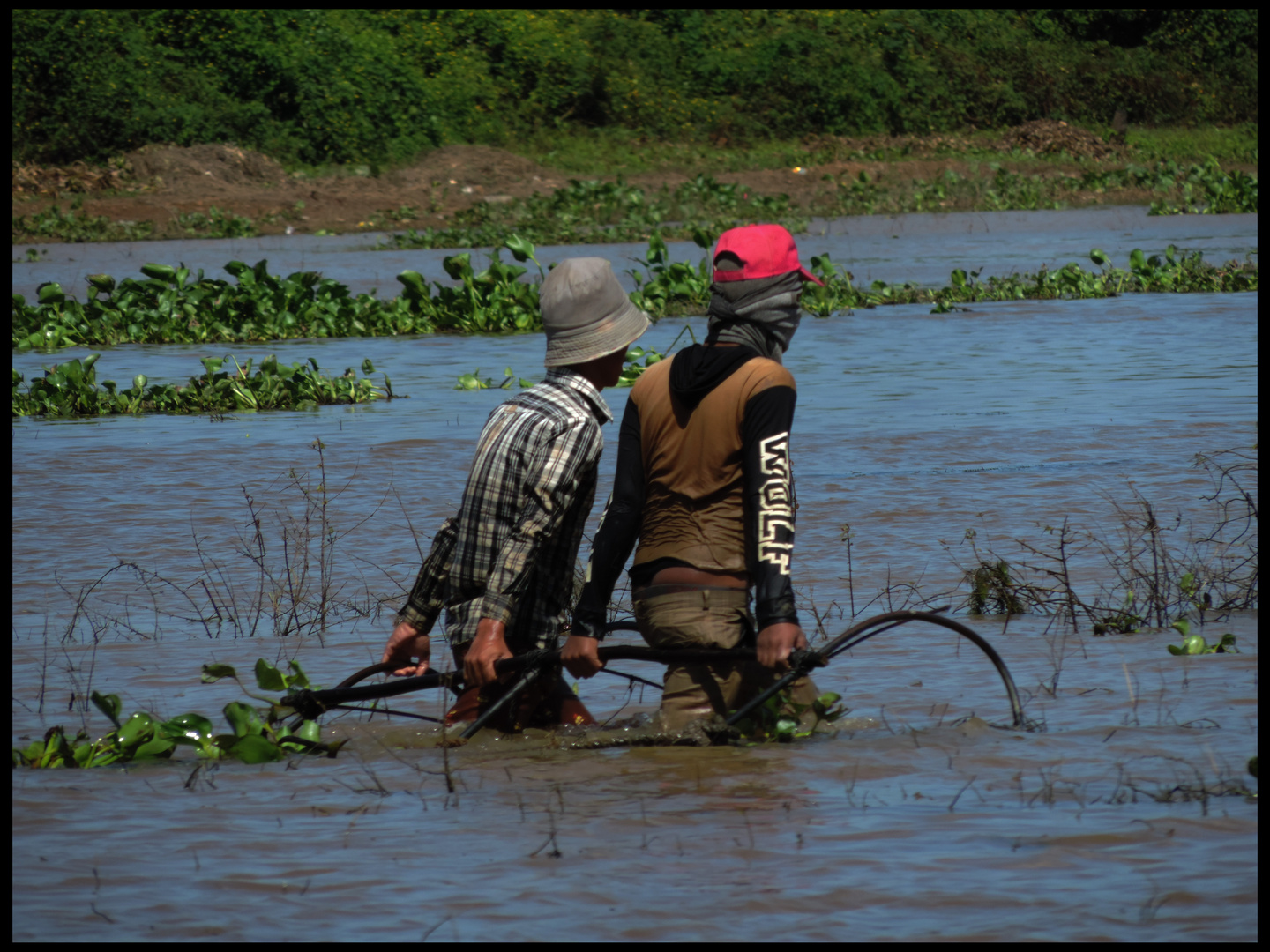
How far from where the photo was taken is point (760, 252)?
13.8 ft

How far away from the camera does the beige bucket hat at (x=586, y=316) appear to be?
167 inches

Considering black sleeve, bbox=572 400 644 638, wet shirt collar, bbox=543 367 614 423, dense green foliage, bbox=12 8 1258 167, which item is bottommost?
black sleeve, bbox=572 400 644 638

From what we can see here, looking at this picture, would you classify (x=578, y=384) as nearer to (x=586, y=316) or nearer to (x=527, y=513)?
(x=586, y=316)

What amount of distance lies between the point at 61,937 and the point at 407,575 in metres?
3.65

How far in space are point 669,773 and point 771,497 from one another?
837 millimetres

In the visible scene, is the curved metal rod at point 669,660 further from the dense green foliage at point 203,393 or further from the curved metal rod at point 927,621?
the dense green foliage at point 203,393

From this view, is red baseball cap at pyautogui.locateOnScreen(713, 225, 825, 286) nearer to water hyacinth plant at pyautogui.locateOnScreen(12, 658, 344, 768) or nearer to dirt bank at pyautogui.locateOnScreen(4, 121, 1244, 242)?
water hyacinth plant at pyautogui.locateOnScreen(12, 658, 344, 768)

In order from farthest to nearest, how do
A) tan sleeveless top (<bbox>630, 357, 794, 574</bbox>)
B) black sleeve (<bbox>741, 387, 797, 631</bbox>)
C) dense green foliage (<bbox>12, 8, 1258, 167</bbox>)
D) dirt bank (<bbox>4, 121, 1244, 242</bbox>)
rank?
dense green foliage (<bbox>12, 8, 1258, 167</bbox>) < dirt bank (<bbox>4, 121, 1244, 242</bbox>) < tan sleeveless top (<bbox>630, 357, 794, 574</bbox>) < black sleeve (<bbox>741, 387, 797, 631</bbox>)

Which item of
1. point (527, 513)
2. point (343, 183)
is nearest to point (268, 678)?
point (527, 513)

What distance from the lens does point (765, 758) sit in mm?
4504

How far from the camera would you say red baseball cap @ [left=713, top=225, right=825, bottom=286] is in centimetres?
421

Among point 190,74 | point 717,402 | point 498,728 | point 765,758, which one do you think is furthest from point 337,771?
point 190,74

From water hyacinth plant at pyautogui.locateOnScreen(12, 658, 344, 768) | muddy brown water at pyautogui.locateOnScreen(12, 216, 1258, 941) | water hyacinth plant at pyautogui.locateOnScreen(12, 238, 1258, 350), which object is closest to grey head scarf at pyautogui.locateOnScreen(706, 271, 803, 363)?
muddy brown water at pyautogui.locateOnScreen(12, 216, 1258, 941)

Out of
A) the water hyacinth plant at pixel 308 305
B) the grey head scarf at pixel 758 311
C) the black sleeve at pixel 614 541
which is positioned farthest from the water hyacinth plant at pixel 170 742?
the water hyacinth plant at pixel 308 305
